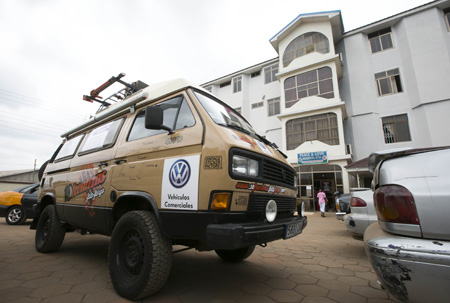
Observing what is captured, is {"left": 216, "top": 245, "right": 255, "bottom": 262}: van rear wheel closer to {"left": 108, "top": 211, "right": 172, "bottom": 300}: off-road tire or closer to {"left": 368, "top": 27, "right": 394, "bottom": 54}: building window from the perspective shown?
{"left": 108, "top": 211, "right": 172, "bottom": 300}: off-road tire

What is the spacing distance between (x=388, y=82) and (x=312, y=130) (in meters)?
5.82

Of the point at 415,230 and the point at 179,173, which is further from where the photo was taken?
the point at 179,173

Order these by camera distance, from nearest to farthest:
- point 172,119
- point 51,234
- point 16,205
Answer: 1. point 172,119
2. point 51,234
3. point 16,205

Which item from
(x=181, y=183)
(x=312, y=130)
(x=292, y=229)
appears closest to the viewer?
(x=181, y=183)

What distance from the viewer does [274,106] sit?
18453 mm

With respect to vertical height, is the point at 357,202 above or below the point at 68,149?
below

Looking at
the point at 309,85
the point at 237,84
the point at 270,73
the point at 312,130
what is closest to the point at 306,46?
the point at 309,85

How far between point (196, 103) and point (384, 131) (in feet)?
51.4

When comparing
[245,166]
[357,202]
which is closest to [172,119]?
[245,166]

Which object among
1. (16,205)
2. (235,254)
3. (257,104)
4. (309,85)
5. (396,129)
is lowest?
(235,254)

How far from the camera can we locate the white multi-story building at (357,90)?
12.8 metres

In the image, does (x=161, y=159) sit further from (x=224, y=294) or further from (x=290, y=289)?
(x=290, y=289)

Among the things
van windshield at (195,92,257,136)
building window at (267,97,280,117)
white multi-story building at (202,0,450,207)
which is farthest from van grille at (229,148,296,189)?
building window at (267,97,280,117)

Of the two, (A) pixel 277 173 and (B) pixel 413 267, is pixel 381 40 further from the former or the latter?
(B) pixel 413 267
